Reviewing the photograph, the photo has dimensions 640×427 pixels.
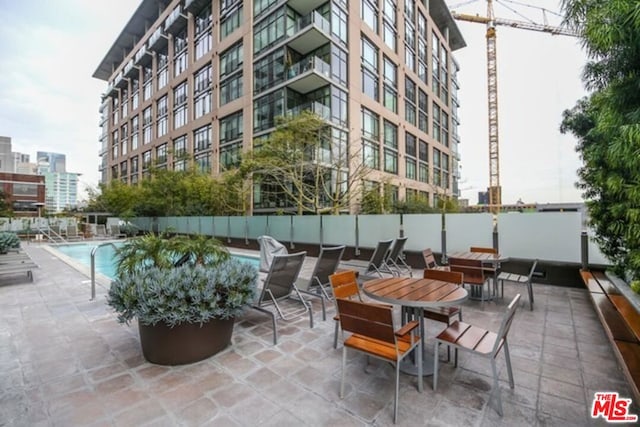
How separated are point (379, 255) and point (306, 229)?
5.30 m

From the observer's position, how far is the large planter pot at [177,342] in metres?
2.72

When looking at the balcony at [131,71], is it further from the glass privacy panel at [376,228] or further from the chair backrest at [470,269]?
the chair backrest at [470,269]

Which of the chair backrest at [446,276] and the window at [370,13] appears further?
the window at [370,13]

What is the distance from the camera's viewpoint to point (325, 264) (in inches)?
181

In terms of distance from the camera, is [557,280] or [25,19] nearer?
[25,19]

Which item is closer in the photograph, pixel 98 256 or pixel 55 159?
pixel 98 256

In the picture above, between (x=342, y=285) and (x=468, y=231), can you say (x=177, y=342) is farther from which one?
(x=468, y=231)

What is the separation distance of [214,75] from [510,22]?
4462 cm

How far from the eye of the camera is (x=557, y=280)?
19.2 ft

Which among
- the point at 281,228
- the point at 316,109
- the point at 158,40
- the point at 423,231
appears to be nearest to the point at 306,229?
the point at 281,228

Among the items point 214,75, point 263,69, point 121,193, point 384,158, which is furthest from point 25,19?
point 121,193

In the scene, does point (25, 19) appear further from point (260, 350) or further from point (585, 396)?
point (585, 396)

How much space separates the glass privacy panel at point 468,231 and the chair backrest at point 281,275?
16.7 ft

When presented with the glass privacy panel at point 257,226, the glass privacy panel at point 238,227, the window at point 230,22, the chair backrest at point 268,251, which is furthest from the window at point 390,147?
the chair backrest at point 268,251
